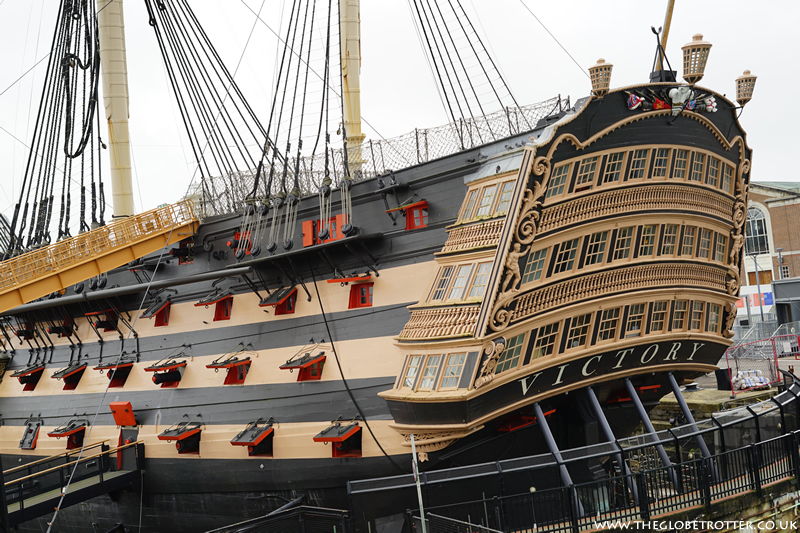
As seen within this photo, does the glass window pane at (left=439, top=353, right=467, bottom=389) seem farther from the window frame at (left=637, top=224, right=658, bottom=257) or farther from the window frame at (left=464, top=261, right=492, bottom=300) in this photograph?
the window frame at (left=637, top=224, right=658, bottom=257)

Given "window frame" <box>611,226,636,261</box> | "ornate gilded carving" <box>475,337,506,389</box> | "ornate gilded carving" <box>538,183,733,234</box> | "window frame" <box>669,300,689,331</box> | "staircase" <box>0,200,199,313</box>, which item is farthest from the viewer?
"staircase" <box>0,200,199,313</box>

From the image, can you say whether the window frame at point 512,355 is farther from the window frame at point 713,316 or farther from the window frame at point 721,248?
the window frame at point 721,248

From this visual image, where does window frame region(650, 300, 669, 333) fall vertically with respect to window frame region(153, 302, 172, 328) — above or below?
below

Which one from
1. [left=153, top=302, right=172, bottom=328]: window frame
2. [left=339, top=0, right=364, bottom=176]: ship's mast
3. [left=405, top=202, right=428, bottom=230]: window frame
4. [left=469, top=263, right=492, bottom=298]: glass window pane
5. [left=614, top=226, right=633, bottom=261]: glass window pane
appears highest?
[left=339, top=0, right=364, bottom=176]: ship's mast

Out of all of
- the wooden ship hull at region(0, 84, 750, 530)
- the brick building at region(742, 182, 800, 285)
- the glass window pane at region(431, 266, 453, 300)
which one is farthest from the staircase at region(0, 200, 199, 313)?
the brick building at region(742, 182, 800, 285)

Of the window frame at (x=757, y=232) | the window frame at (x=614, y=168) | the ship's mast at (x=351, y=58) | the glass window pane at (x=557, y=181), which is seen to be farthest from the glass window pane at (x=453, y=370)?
the window frame at (x=757, y=232)

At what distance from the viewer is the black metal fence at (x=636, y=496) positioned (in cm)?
Answer: 1093

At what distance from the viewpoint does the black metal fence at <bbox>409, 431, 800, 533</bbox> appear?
35.9 ft

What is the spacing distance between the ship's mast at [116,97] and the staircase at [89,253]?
4.20 metres

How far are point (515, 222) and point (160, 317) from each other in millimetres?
11135

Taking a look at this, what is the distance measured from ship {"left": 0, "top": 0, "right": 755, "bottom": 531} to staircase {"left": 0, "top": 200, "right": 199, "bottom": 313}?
0.18 ft

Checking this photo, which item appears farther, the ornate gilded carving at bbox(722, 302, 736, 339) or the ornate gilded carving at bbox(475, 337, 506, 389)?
the ornate gilded carving at bbox(722, 302, 736, 339)

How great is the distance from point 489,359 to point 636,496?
372cm

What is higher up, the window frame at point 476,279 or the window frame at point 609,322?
the window frame at point 476,279
